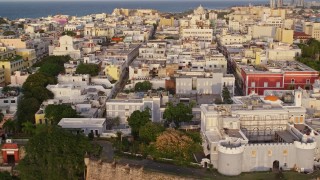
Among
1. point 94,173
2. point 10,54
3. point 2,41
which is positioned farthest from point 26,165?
point 2,41

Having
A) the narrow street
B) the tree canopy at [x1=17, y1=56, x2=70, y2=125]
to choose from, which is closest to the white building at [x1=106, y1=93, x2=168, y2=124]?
the narrow street

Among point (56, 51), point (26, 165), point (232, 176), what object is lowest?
point (232, 176)

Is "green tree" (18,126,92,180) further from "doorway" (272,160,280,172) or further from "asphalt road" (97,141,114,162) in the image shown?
"doorway" (272,160,280,172)

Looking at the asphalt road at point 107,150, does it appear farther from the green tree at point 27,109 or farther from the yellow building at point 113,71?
the yellow building at point 113,71

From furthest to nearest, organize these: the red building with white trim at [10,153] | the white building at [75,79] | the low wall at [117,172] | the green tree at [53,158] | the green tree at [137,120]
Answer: the white building at [75,79], the green tree at [137,120], the red building with white trim at [10,153], the green tree at [53,158], the low wall at [117,172]

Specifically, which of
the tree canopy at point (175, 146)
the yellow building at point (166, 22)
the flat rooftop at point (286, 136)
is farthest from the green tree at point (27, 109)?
the yellow building at point (166, 22)

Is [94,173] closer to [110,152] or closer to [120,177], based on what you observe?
[120,177]
